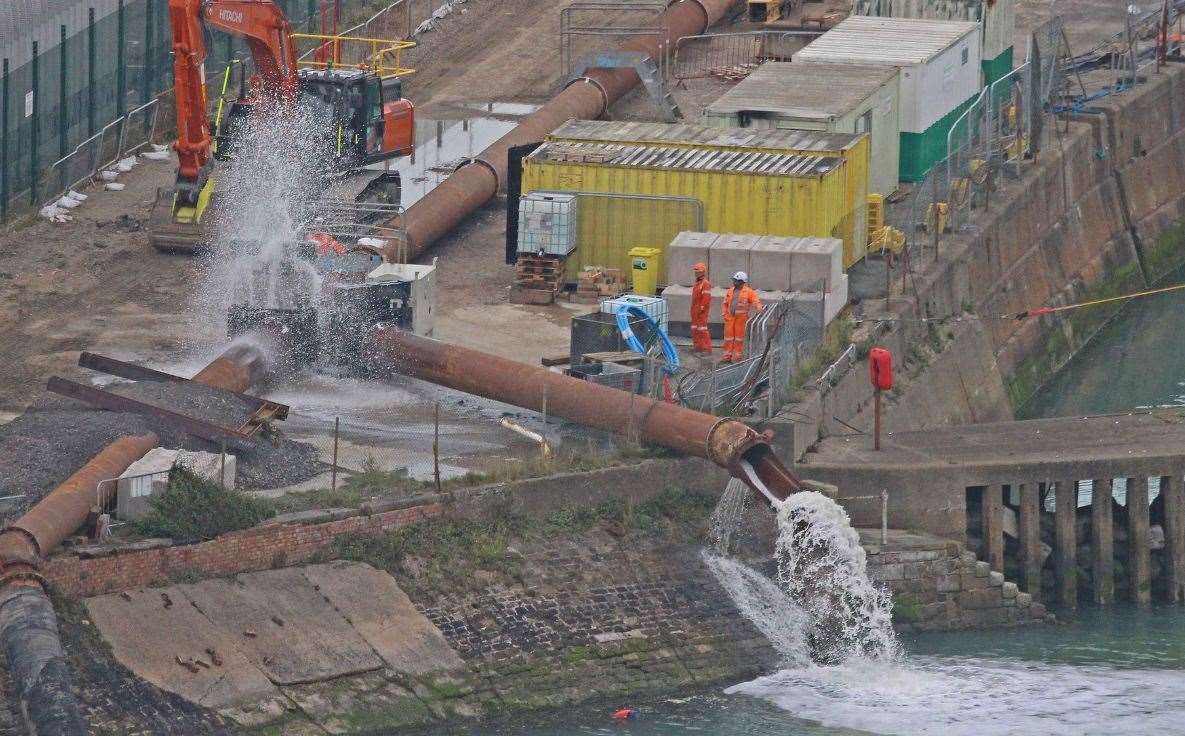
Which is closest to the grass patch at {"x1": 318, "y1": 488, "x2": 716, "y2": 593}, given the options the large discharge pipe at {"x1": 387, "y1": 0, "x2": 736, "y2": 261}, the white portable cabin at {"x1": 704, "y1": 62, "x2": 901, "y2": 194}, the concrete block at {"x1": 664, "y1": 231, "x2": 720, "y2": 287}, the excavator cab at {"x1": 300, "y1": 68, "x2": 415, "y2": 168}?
the concrete block at {"x1": 664, "y1": 231, "x2": 720, "y2": 287}

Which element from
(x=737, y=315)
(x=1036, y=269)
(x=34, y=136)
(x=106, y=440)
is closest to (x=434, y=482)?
(x=106, y=440)

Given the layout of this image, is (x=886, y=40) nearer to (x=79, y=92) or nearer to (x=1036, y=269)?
(x=1036, y=269)

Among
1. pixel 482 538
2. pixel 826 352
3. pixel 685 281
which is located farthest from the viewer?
pixel 685 281

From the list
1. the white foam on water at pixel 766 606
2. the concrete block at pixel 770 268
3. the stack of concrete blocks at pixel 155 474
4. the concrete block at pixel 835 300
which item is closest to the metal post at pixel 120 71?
the concrete block at pixel 770 268

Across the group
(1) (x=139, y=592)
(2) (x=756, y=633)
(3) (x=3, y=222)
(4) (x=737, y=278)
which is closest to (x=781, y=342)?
(4) (x=737, y=278)

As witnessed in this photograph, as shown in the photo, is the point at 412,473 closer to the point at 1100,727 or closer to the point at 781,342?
the point at 781,342

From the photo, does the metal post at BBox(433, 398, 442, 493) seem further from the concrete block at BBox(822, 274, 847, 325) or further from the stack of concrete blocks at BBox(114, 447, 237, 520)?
the concrete block at BBox(822, 274, 847, 325)
